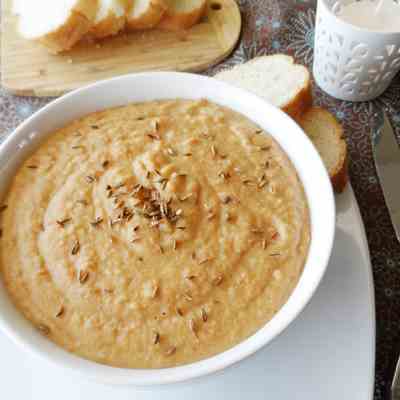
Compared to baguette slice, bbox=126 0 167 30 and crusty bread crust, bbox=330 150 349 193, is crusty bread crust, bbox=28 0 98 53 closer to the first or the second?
baguette slice, bbox=126 0 167 30

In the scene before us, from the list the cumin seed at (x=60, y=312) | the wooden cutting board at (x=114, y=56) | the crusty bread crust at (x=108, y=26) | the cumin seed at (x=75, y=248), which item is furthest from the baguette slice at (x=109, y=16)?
the cumin seed at (x=60, y=312)

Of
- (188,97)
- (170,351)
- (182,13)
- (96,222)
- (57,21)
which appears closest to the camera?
(170,351)

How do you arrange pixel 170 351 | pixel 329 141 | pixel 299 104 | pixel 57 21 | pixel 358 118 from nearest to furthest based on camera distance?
1. pixel 170 351
2. pixel 329 141
3. pixel 299 104
4. pixel 358 118
5. pixel 57 21

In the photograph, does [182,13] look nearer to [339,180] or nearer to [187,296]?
[339,180]

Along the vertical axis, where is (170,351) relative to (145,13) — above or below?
below

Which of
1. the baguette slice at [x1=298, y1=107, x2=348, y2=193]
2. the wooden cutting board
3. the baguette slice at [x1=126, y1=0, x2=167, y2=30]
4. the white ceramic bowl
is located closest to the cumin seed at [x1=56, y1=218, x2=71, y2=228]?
the white ceramic bowl

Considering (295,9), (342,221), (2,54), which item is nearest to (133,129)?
(342,221)

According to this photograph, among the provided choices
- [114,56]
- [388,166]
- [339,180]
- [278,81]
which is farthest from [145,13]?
[388,166]

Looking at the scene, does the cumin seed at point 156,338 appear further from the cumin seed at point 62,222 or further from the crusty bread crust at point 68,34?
the crusty bread crust at point 68,34
